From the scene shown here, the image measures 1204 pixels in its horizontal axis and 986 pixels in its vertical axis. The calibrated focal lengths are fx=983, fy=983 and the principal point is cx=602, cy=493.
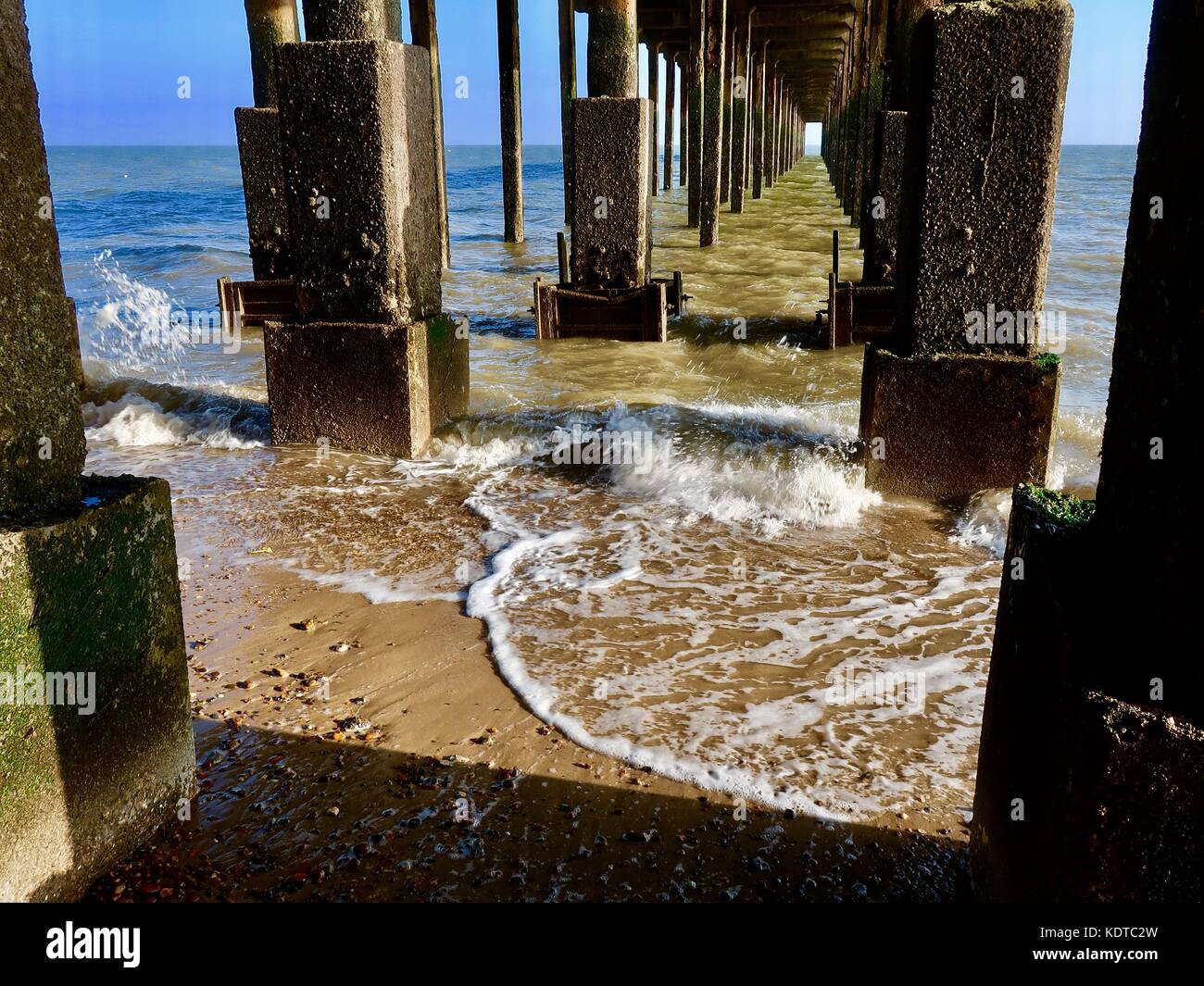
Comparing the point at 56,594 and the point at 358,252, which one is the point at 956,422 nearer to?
the point at 358,252

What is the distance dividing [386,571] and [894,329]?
2.69 metres

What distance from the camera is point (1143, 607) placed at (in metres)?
1.45

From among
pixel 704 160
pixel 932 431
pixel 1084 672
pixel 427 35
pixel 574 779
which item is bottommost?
pixel 574 779

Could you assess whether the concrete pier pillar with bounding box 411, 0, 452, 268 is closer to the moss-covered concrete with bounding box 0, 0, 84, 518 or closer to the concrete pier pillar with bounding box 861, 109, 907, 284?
the concrete pier pillar with bounding box 861, 109, 907, 284

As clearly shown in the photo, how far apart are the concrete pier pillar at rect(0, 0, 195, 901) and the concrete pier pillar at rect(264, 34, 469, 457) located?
131 inches

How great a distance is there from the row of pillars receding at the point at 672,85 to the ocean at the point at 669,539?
2.92 m

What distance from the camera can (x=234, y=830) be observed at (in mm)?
2309

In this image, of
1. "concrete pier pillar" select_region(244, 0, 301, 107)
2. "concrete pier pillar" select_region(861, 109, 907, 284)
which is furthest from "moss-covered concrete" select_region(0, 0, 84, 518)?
"concrete pier pillar" select_region(244, 0, 301, 107)

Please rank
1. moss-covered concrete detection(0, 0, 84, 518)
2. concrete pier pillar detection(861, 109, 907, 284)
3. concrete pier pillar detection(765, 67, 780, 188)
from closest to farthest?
moss-covered concrete detection(0, 0, 84, 518)
concrete pier pillar detection(861, 109, 907, 284)
concrete pier pillar detection(765, 67, 780, 188)

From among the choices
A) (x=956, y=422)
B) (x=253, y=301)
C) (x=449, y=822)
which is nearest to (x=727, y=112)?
(x=253, y=301)

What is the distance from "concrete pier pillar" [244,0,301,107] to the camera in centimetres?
973

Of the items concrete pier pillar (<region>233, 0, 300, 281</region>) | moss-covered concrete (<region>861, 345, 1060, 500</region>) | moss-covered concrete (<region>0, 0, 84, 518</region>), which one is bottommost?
moss-covered concrete (<region>861, 345, 1060, 500</region>)
